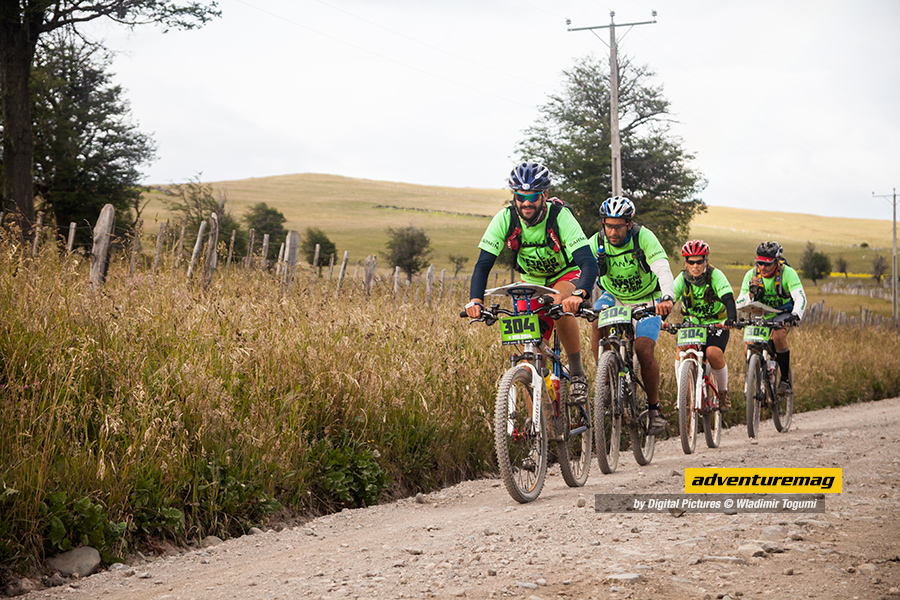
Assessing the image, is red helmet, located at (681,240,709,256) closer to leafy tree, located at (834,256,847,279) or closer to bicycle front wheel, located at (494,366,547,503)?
bicycle front wheel, located at (494,366,547,503)

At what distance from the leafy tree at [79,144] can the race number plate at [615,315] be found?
27.9 m

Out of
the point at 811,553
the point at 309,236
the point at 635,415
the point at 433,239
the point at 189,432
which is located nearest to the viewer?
the point at 811,553

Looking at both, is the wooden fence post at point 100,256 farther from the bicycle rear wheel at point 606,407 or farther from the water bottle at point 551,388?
the bicycle rear wheel at point 606,407

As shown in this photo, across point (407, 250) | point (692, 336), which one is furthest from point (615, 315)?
point (407, 250)

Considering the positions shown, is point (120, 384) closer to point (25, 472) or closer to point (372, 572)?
point (25, 472)

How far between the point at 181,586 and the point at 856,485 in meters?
4.50

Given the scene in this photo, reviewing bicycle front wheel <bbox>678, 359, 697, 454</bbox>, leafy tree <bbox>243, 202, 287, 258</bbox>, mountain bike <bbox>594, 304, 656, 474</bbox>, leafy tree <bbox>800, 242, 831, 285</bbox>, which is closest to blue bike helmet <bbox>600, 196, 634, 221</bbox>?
mountain bike <bbox>594, 304, 656, 474</bbox>

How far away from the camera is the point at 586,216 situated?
41.1 meters

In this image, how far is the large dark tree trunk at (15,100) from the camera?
55.7ft

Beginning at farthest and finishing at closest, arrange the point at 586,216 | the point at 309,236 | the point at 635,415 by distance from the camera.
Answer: the point at 309,236, the point at 586,216, the point at 635,415

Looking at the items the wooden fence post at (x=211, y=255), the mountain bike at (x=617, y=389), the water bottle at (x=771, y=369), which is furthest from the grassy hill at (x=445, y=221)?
the mountain bike at (x=617, y=389)

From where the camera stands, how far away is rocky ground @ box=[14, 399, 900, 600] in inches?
128

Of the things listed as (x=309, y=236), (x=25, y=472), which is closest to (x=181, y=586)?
(x=25, y=472)

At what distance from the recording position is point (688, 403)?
8.43 m
